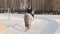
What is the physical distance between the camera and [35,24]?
3.60 feet

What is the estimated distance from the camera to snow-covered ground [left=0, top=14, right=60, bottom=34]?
1.04 meters

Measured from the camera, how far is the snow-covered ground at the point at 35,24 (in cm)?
104

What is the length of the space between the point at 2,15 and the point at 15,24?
146 millimetres

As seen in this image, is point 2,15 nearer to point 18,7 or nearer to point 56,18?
point 18,7

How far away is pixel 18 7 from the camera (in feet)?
3.87

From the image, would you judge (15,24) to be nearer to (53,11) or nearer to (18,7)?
(18,7)

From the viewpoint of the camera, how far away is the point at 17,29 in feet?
3.48

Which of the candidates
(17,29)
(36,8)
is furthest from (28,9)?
(17,29)

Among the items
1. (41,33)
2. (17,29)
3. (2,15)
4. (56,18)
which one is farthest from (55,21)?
(2,15)

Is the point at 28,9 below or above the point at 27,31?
above

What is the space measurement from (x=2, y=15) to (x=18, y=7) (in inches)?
6.1

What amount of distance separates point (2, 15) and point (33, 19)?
271mm

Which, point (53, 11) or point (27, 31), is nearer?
point (27, 31)

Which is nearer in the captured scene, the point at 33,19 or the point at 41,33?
the point at 41,33
